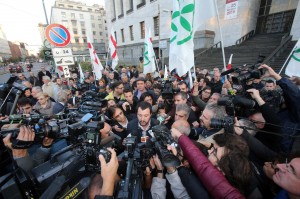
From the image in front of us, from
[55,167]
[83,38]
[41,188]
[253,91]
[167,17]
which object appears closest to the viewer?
[41,188]

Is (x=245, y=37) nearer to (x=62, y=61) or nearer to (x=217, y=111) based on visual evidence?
(x=62, y=61)

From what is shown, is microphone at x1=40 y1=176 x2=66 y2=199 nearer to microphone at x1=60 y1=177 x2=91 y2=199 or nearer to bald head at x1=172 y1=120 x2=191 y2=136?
microphone at x1=60 y1=177 x2=91 y2=199

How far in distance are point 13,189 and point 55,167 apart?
0.97 ft

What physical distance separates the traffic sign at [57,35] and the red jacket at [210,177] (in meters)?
6.15

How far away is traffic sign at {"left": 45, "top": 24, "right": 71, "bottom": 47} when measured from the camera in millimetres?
5535

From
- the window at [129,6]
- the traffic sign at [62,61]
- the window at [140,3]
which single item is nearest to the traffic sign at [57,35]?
the traffic sign at [62,61]

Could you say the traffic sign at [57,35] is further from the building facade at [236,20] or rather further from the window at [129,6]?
the window at [129,6]

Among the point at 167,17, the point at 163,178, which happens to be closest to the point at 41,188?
the point at 163,178

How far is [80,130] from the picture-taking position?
1339mm

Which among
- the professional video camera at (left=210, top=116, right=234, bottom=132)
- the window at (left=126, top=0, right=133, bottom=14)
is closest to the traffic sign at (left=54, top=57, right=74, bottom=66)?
the professional video camera at (left=210, top=116, right=234, bottom=132)

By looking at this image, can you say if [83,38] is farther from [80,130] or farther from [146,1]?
[80,130]

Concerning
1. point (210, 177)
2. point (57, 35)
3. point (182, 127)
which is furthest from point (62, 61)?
point (210, 177)

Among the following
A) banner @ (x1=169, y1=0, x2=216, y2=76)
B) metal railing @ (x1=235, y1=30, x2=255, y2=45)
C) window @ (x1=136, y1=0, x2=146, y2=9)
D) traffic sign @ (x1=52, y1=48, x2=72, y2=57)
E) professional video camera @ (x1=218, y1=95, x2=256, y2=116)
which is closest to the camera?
professional video camera @ (x1=218, y1=95, x2=256, y2=116)

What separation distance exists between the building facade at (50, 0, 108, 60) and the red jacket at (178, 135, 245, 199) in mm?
50618
